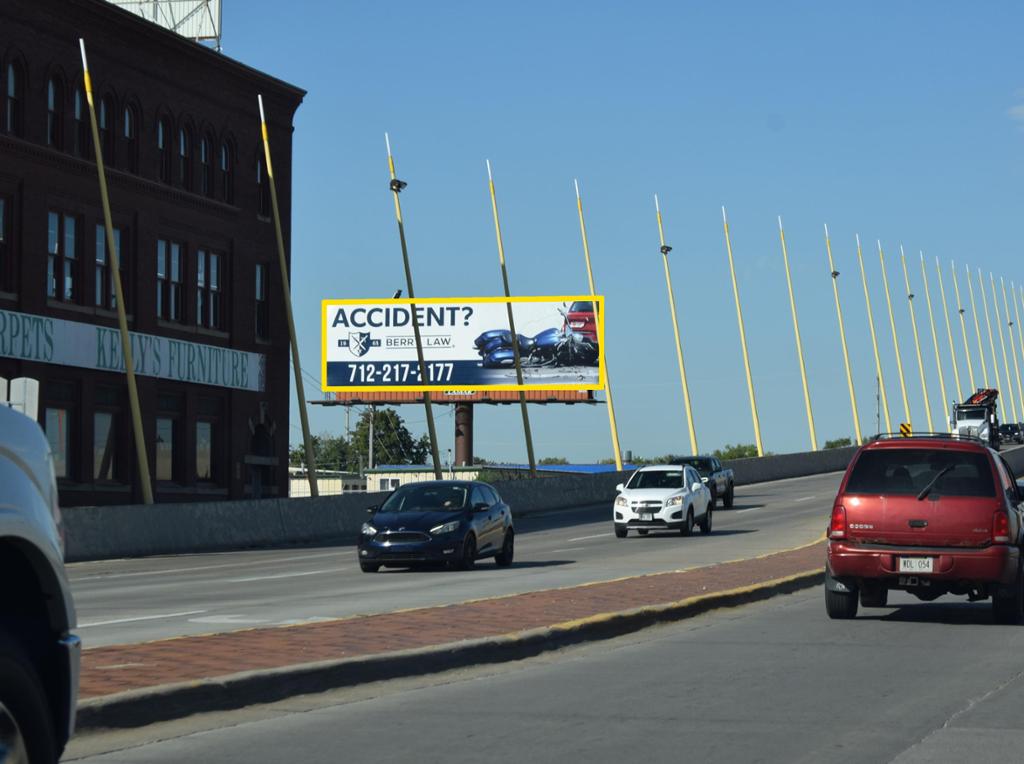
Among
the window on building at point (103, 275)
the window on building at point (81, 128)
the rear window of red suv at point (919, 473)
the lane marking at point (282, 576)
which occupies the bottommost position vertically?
the lane marking at point (282, 576)

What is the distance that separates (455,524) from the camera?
25.8 metres

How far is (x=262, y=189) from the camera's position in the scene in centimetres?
5312

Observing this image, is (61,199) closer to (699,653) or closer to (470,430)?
(699,653)

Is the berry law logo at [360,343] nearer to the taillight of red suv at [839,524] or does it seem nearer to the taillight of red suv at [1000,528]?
the taillight of red suv at [839,524]

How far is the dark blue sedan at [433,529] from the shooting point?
25500mm

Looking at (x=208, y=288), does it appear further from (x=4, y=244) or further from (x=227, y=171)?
(x=4, y=244)

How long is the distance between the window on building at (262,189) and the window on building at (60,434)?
12.4 m

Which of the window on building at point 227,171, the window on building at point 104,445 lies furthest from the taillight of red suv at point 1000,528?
the window on building at point 227,171

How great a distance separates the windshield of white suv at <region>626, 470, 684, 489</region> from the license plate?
23333 millimetres

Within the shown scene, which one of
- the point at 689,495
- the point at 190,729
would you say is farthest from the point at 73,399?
the point at 190,729

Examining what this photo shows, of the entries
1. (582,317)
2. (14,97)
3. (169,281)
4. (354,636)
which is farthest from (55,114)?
(582,317)

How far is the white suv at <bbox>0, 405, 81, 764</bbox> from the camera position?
507 centimetres

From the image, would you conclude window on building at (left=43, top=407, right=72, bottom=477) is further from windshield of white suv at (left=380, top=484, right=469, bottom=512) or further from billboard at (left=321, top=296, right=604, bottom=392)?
billboard at (left=321, top=296, right=604, bottom=392)

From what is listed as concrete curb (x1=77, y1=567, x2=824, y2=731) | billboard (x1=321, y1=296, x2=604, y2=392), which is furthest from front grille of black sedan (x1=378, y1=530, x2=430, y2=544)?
billboard (x1=321, y1=296, x2=604, y2=392)
